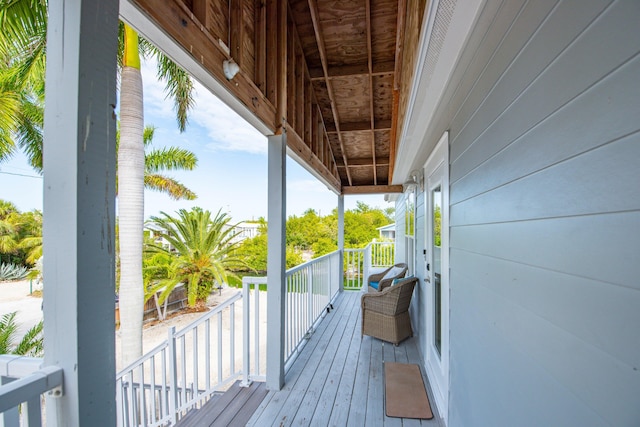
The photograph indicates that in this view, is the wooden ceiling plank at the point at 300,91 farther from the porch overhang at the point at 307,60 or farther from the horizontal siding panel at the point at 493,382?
the horizontal siding panel at the point at 493,382

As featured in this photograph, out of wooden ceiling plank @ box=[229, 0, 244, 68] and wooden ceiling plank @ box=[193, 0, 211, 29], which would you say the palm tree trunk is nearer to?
wooden ceiling plank @ box=[229, 0, 244, 68]

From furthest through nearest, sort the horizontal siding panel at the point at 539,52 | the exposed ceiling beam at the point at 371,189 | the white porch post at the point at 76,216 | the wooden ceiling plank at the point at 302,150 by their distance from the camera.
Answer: the exposed ceiling beam at the point at 371,189, the wooden ceiling plank at the point at 302,150, the white porch post at the point at 76,216, the horizontal siding panel at the point at 539,52

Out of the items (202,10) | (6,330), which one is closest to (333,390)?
(202,10)

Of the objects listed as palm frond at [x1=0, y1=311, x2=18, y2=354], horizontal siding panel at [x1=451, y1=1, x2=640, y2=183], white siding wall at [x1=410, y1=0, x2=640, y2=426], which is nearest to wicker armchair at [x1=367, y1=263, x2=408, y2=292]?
white siding wall at [x1=410, y1=0, x2=640, y2=426]

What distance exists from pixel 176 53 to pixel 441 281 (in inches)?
97.4

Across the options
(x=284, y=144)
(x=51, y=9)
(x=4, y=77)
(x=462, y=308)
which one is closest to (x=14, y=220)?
(x=4, y=77)

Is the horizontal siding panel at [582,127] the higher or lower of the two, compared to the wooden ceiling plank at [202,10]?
lower

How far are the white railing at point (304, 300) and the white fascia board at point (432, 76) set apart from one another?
6.65 ft

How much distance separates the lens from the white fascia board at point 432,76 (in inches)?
44.3

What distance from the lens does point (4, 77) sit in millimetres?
5094

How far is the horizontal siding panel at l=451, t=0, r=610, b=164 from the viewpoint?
0.71 meters

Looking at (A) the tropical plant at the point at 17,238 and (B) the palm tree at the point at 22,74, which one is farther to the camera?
(A) the tropical plant at the point at 17,238

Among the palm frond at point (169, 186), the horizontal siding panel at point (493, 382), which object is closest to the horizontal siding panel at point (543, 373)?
the horizontal siding panel at point (493, 382)

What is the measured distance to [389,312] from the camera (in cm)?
367
